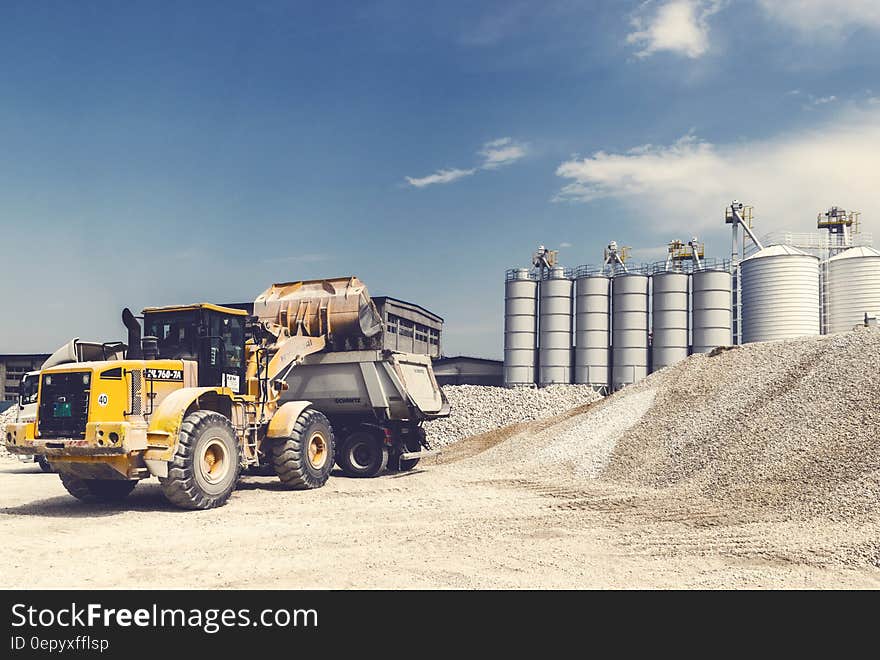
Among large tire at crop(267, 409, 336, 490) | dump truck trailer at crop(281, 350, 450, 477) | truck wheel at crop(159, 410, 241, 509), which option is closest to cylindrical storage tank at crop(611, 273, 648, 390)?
dump truck trailer at crop(281, 350, 450, 477)

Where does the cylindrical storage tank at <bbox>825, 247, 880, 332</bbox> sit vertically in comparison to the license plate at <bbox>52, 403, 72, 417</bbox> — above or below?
above

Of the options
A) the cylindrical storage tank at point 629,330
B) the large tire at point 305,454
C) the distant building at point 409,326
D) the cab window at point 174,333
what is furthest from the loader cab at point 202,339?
the cylindrical storage tank at point 629,330

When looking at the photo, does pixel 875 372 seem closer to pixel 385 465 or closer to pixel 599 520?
pixel 599 520

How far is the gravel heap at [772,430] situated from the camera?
11695 mm

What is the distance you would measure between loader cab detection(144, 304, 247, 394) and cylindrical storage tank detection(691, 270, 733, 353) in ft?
90.7

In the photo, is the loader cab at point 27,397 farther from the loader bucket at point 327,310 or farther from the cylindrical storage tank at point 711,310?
the cylindrical storage tank at point 711,310

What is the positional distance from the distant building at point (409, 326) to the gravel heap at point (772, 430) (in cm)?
1057

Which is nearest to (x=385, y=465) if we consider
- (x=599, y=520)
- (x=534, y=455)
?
(x=534, y=455)

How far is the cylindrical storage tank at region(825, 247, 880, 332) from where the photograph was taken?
3319 centimetres

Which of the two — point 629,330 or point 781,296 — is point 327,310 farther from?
point 781,296

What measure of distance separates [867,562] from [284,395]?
11.6 metres

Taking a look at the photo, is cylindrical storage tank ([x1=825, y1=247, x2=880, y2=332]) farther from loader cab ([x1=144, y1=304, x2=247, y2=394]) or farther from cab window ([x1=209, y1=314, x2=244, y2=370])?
loader cab ([x1=144, y1=304, x2=247, y2=394])

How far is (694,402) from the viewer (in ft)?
59.3

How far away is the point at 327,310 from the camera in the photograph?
16.0 m
